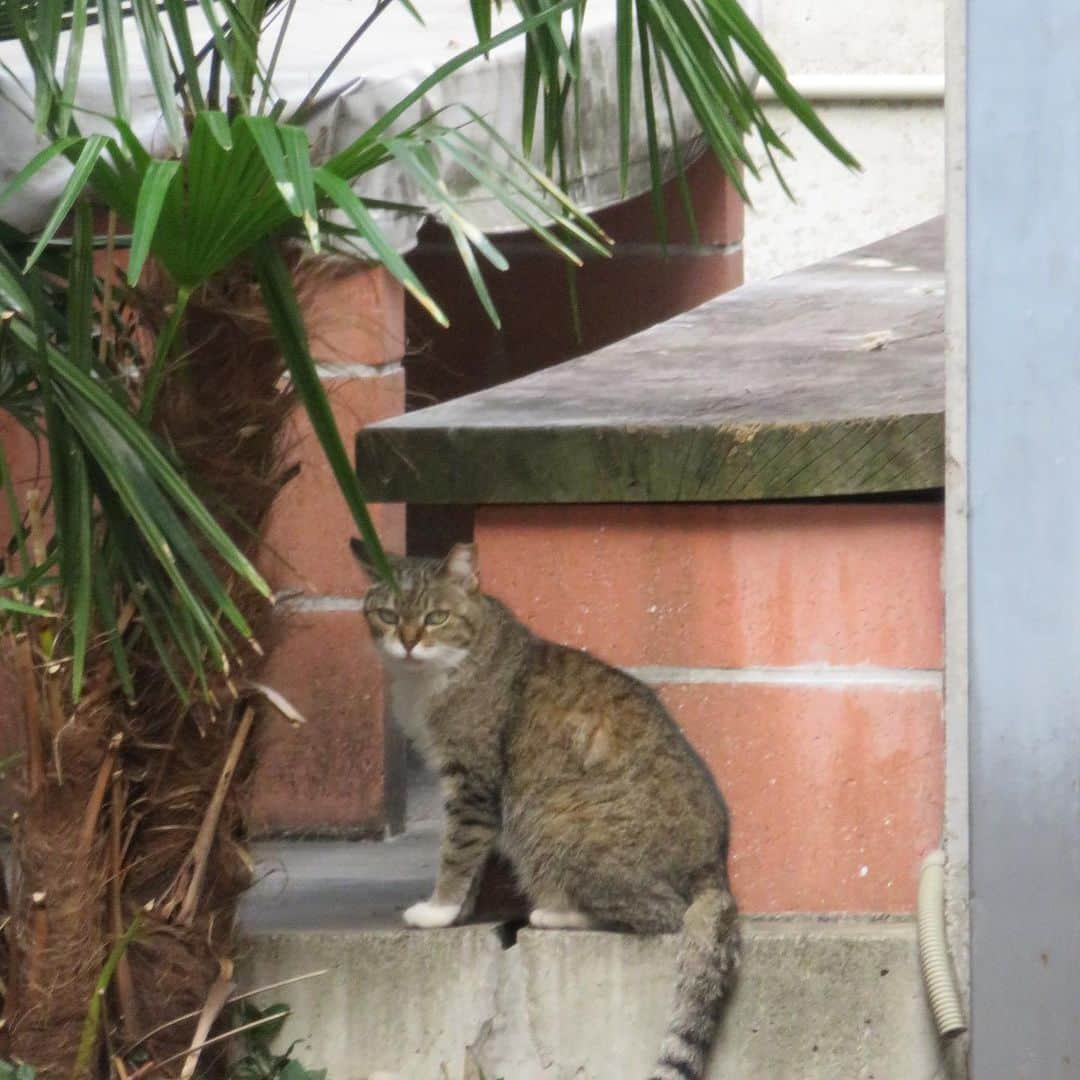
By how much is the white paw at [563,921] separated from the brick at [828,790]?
288mm

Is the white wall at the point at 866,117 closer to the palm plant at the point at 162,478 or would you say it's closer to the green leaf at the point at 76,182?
the palm plant at the point at 162,478

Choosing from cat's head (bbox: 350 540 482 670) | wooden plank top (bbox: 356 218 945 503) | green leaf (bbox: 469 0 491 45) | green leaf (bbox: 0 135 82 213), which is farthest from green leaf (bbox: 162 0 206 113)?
cat's head (bbox: 350 540 482 670)

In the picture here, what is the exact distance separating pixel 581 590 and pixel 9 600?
118 centimetres

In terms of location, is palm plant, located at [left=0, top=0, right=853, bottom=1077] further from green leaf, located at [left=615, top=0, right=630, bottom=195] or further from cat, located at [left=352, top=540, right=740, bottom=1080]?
cat, located at [left=352, top=540, right=740, bottom=1080]

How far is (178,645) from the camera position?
9.40 feet

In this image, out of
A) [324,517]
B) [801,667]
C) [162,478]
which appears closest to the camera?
[162,478]

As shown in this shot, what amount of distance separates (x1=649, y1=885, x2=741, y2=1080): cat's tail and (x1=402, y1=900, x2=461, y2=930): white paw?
18.1 inches

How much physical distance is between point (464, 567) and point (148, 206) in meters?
1.46

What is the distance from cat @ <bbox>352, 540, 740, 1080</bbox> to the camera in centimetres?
316

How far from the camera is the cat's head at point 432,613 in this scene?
3.59 metres

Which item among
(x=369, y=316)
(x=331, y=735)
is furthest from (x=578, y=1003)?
(x=369, y=316)

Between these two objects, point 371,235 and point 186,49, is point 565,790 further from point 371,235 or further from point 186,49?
point 186,49

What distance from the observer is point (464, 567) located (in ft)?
11.8

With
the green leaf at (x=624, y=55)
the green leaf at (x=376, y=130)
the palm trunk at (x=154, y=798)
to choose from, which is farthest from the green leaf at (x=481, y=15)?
the palm trunk at (x=154, y=798)
